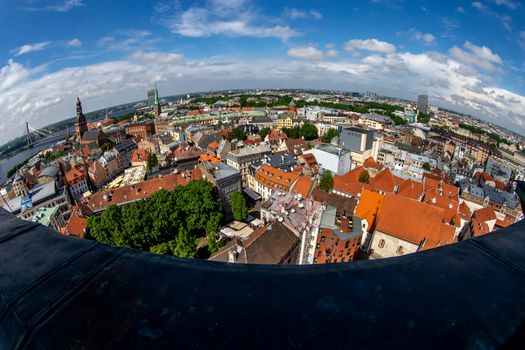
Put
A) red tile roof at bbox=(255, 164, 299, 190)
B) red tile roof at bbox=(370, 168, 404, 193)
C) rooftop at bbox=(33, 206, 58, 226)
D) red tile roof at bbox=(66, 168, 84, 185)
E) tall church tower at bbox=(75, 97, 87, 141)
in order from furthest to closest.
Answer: tall church tower at bbox=(75, 97, 87, 141) < red tile roof at bbox=(66, 168, 84, 185) < red tile roof at bbox=(255, 164, 299, 190) < red tile roof at bbox=(370, 168, 404, 193) < rooftop at bbox=(33, 206, 58, 226)

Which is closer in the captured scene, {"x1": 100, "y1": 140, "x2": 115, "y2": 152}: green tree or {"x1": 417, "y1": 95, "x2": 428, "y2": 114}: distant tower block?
{"x1": 100, "y1": 140, "x2": 115, "y2": 152}: green tree

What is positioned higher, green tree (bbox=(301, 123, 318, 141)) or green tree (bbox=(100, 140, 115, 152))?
green tree (bbox=(301, 123, 318, 141))

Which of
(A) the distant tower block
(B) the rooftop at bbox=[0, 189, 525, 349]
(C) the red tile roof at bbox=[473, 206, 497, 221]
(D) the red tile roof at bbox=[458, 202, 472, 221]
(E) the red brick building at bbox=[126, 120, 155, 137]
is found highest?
(A) the distant tower block

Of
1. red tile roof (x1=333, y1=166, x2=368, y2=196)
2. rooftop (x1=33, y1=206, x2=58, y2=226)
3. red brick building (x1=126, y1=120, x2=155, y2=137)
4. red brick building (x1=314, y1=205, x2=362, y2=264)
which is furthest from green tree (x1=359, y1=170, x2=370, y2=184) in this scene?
red brick building (x1=126, y1=120, x2=155, y2=137)

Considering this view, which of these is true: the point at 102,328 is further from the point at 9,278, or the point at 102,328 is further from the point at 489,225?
the point at 489,225

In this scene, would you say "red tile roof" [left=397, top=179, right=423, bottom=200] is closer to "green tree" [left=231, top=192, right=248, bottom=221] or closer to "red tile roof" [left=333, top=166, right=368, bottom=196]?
"red tile roof" [left=333, top=166, right=368, bottom=196]

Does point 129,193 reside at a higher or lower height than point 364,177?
lower

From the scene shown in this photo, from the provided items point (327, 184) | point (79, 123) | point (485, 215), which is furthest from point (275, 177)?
point (79, 123)

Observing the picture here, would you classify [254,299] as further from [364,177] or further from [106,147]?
[106,147]

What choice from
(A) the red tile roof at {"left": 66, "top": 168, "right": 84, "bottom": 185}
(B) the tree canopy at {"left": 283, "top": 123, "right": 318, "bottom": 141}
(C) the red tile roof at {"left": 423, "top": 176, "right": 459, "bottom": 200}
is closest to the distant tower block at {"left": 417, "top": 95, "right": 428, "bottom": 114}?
(B) the tree canopy at {"left": 283, "top": 123, "right": 318, "bottom": 141}

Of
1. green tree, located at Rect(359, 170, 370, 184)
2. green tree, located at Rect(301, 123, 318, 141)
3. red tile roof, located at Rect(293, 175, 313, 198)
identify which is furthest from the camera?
green tree, located at Rect(301, 123, 318, 141)
